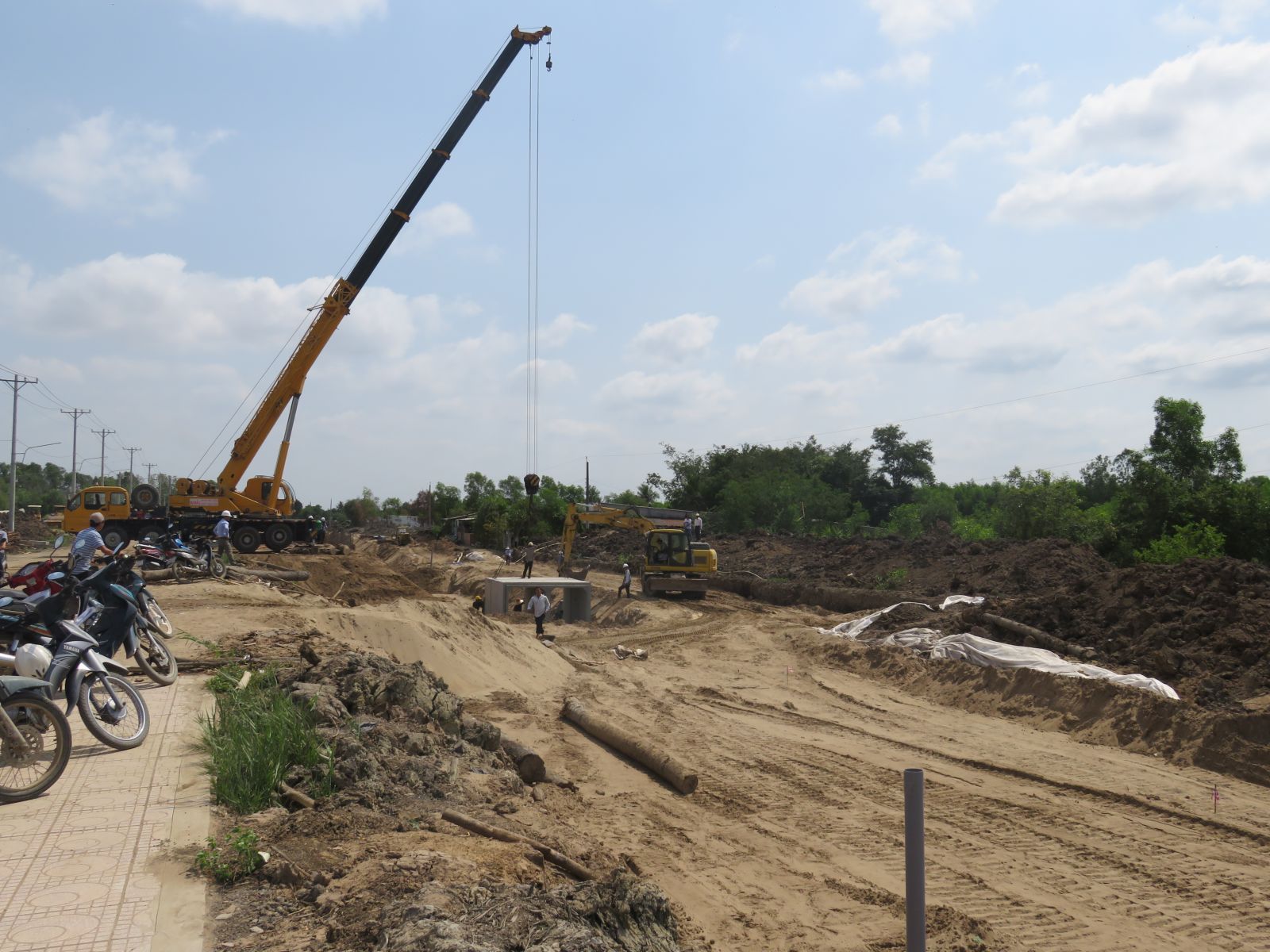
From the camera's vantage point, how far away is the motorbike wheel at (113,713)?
288 inches

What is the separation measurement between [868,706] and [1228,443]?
756 inches

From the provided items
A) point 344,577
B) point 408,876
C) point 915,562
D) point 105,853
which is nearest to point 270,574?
point 344,577

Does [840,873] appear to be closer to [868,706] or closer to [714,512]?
[868,706]

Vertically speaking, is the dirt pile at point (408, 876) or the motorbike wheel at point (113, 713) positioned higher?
the motorbike wheel at point (113, 713)

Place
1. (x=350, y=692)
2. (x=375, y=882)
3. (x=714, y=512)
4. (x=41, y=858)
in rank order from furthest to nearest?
(x=714, y=512) < (x=350, y=692) < (x=41, y=858) < (x=375, y=882)

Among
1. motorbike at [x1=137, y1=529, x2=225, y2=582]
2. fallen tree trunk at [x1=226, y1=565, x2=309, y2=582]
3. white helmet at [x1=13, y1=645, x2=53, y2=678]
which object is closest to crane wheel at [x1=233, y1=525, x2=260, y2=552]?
fallen tree trunk at [x1=226, y1=565, x2=309, y2=582]

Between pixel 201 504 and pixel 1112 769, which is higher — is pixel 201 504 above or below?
above

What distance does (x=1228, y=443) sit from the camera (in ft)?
89.6

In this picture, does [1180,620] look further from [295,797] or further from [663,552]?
[663,552]

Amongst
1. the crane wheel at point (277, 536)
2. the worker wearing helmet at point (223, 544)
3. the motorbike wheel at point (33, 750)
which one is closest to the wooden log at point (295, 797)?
the motorbike wheel at point (33, 750)

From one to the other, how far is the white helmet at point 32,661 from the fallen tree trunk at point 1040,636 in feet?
49.7

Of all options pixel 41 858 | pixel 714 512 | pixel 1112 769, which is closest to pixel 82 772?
pixel 41 858

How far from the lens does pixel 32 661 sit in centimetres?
712

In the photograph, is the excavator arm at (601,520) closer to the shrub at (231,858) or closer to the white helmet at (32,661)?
the white helmet at (32,661)
